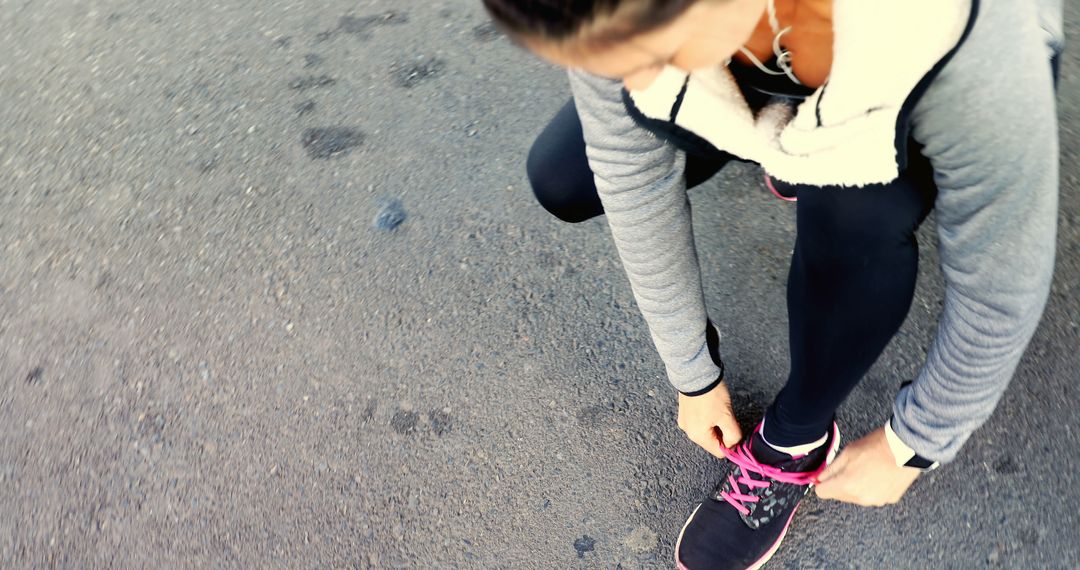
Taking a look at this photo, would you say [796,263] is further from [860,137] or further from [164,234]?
[164,234]

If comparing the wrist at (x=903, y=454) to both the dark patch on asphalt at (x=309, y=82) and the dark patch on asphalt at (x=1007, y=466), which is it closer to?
the dark patch on asphalt at (x=1007, y=466)

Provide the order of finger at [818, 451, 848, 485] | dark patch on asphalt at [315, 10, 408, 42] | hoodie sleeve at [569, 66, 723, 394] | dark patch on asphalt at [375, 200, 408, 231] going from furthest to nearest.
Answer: dark patch on asphalt at [315, 10, 408, 42] → dark patch on asphalt at [375, 200, 408, 231] → finger at [818, 451, 848, 485] → hoodie sleeve at [569, 66, 723, 394]

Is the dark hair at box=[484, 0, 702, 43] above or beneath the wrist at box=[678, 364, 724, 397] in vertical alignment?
above

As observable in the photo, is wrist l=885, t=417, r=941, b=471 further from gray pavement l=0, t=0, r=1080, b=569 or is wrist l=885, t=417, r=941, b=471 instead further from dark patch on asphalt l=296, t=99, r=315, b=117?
dark patch on asphalt l=296, t=99, r=315, b=117

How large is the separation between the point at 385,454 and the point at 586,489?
0.33m

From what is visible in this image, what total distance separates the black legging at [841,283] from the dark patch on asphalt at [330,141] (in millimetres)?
917

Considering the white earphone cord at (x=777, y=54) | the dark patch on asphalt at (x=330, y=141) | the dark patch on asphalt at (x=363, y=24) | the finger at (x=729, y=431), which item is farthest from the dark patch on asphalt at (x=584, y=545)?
the dark patch on asphalt at (x=363, y=24)

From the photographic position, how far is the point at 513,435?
4.20 ft

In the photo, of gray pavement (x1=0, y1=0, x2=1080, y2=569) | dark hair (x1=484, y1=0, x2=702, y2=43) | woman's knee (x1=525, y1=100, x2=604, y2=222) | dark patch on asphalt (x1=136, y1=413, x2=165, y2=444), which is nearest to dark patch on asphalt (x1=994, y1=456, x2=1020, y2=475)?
gray pavement (x1=0, y1=0, x2=1080, y2=569)

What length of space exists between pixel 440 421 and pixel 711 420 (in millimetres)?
458

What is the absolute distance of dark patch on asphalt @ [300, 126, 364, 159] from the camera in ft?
5.71

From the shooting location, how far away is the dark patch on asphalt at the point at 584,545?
3.76 ft

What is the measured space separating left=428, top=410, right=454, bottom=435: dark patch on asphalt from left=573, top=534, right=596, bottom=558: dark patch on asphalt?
29 cm

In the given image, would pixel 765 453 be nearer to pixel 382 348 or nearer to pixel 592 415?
pixel 592 415
